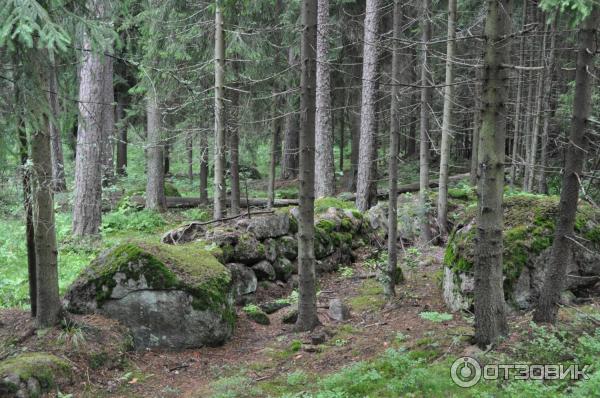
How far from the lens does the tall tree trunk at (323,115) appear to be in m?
13.8

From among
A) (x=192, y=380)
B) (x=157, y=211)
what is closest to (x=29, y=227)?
(x=192, y=380)

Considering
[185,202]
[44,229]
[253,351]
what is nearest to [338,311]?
[253,351]

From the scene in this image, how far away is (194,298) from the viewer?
6.64 metres

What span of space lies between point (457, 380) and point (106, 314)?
15.5 feet

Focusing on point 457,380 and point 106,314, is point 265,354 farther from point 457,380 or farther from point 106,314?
point 457,380

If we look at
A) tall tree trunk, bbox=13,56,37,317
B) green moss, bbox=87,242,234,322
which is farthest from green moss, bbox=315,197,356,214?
tall tree trunk, bbox=13,56,37,317

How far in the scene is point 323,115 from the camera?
14039 mm

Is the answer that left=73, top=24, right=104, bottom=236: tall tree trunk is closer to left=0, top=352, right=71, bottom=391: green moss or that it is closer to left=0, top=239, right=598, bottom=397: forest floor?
left=0, top=239, right=598, bottom=397: forest floor

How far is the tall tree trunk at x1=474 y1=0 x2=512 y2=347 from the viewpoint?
460 centimetres

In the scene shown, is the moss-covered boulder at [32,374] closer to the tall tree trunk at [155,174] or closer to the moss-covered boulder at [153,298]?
the moss-covered boulder at [153,298]

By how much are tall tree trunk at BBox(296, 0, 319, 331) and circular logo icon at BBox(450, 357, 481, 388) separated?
256cm

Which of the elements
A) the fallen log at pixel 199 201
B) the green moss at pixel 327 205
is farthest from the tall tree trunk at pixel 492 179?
the fallen log at pixel 199 201

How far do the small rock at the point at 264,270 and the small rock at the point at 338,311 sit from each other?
1.82 meters

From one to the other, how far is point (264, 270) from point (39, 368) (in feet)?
15.0
